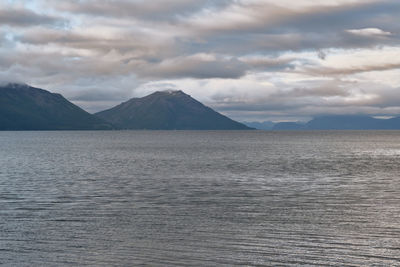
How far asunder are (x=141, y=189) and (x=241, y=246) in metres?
31.2

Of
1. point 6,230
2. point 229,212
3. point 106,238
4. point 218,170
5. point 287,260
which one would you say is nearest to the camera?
point 287,260

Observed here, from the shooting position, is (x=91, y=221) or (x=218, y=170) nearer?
(x=91, y=221)

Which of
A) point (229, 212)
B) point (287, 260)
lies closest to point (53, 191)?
point (229, 212)

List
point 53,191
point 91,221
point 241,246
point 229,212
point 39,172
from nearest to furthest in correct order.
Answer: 1. point 241,246
2. point 91,221
3. point 229,212
4. point 53,191
5. point 39,172

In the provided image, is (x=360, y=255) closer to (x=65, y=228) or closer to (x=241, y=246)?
(x=241, y=246)

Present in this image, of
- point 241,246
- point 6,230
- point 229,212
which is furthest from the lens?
point 229,212

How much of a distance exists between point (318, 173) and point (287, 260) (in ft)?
192

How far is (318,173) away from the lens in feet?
274

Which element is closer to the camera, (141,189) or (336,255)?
(336,255)

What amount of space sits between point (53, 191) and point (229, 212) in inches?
969

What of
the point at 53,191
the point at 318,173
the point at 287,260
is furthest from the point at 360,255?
the point at 318,173

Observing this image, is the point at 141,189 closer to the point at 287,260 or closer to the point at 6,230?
the point at 6,230

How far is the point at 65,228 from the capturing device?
36031mm

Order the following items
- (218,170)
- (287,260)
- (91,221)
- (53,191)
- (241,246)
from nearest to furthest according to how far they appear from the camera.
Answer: (287,260) → (241,246) → (91,221) → (53,191) → (218,170)
